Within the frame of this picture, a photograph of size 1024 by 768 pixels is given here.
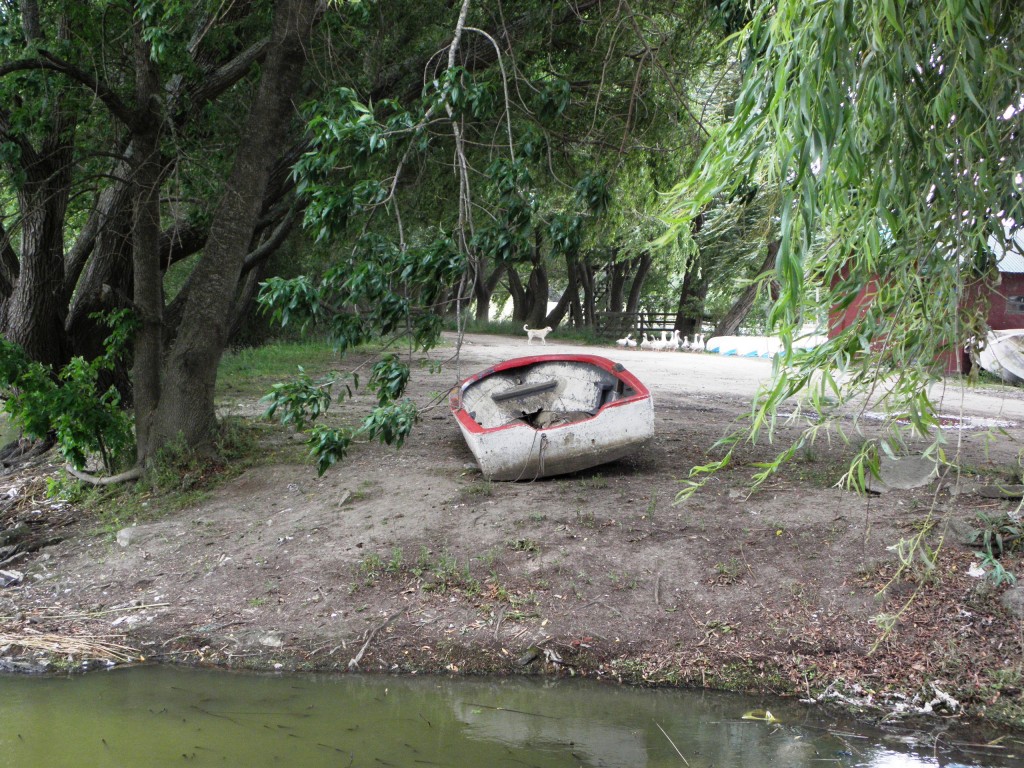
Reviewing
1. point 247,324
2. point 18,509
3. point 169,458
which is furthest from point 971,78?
point 247,324

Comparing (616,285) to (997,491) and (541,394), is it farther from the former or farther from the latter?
(997,491)

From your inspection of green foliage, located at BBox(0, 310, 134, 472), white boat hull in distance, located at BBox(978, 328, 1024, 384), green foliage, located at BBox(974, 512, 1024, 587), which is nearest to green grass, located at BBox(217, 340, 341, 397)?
green foliage, located at BBox(0, 310, 134, 472)

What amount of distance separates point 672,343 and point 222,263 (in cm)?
2137

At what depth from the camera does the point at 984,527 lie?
6.87 meters

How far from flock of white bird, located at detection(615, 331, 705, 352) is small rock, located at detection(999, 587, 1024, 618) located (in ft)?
72.2

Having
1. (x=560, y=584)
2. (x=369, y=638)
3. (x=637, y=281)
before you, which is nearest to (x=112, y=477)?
(x=369, y=638)

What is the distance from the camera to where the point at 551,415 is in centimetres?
982

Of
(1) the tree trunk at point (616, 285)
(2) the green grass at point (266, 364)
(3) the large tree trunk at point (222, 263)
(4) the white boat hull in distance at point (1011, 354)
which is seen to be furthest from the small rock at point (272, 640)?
(1) the tree trunk at point (616, 285)

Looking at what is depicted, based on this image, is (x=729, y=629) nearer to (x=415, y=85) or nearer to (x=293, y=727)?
(x=293, y=727)

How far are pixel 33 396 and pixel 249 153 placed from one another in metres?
3.18

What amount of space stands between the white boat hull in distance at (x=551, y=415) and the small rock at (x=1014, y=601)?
3.36m

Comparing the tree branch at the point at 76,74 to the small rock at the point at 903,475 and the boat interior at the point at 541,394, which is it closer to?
the boat interior at the point at 541,394

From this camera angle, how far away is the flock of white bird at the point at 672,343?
2842 cm

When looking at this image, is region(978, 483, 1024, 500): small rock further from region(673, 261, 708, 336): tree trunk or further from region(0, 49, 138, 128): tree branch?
region(673, 261, 708, 336): tree trunk
